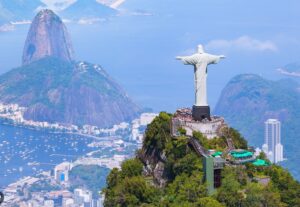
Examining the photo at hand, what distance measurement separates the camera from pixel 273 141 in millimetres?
74188

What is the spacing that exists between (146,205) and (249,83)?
76003mm

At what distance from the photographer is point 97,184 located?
67.9 meters

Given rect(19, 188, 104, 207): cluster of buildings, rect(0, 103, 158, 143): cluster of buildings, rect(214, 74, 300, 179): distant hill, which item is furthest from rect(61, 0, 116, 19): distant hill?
rect(19, 188, 104, 207): cluster of buildings

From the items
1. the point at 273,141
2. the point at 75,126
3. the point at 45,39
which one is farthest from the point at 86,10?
the point at 273,141

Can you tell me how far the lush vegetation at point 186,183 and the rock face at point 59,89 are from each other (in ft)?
263

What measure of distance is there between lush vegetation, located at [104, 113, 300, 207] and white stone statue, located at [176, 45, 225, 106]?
2.34 feet

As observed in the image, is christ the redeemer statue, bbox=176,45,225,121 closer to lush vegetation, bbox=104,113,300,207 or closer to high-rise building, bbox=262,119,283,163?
lush vegetation, bbox=104,113,300,207

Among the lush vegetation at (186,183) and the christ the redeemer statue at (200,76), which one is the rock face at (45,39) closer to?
the christ the redeemer statue at (200,76)

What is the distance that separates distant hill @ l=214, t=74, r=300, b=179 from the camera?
7944cm

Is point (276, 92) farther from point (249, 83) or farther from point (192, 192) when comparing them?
point (192, 192)

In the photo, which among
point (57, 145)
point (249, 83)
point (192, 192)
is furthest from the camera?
point (249, 83)

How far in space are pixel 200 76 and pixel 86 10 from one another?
132 metres

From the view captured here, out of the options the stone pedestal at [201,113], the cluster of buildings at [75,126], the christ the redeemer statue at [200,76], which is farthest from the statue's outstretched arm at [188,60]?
the cluster of buildings at [75,126]

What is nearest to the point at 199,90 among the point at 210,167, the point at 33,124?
the point at 210,167
